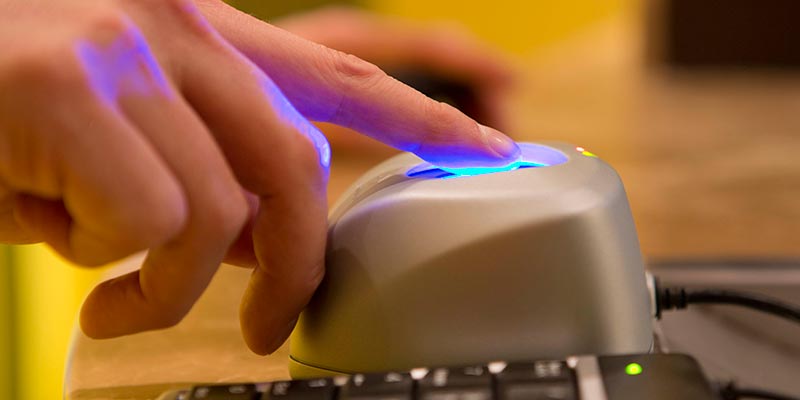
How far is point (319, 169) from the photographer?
0.41 metres

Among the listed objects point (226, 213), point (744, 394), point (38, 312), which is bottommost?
point (38, 312)

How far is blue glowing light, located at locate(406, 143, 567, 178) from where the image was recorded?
0.45 meters

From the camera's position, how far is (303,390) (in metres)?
0.37

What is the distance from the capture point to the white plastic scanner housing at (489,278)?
15.8 inches

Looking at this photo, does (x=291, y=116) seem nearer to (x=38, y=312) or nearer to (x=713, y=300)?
(x=713, y=300)

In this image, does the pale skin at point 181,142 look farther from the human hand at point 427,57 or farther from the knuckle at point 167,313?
the human hand at point 427,57

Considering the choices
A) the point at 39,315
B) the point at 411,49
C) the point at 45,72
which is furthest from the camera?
the point at 411,49

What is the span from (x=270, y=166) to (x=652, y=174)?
2.41ft

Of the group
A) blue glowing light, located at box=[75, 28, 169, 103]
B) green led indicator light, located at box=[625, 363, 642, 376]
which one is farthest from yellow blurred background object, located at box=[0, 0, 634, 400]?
green led indicator light, located at box=[625, 363, 642, 376]

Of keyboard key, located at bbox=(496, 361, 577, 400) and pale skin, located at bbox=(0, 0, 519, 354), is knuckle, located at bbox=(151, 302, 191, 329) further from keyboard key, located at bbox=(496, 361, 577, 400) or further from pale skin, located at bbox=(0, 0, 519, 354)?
keyboard key, located at bbox=(496, 361, 577, 400)

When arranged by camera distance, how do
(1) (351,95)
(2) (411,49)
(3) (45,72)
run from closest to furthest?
(3) (45,72) < (1) (351,95) < (2) (411,49)

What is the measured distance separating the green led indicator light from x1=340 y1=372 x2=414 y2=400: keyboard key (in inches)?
3.1

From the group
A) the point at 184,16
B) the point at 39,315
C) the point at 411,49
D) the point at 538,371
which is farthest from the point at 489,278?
the point at 411,49

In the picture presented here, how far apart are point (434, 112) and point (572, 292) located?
10 cm
